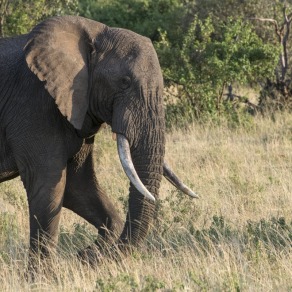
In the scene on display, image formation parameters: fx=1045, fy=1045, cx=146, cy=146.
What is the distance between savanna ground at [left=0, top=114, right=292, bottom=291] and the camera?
688cm

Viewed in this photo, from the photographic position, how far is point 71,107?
24.7ft

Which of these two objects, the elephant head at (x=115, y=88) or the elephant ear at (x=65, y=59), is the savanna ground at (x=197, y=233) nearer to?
the elephant head at (x=115, y=88)

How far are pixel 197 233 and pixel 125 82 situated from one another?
1.52m

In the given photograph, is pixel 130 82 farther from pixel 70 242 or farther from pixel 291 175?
pixel 291 175

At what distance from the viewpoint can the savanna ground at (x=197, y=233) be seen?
22.6ft

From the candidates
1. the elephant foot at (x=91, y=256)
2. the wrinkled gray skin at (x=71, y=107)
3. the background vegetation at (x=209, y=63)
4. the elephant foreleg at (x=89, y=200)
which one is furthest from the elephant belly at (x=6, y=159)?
the background vegetation at (x=209, y=63)

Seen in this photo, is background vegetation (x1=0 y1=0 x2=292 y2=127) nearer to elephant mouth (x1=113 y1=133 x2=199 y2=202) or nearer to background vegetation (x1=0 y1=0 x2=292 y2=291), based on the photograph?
background vegetation (x1=0 y1=0 x2=292 y2=291)

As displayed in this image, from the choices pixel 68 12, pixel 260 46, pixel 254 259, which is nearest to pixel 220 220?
pixel 254 259

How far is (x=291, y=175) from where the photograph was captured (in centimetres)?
1132

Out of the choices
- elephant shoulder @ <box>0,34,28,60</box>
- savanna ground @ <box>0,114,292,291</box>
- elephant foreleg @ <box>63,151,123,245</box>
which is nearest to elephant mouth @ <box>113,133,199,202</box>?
savanna ground @ <box>0,114,292,291</box>

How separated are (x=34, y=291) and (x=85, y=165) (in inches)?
60.4

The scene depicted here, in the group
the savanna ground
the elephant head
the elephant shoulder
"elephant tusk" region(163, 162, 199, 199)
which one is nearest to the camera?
the savanna ground

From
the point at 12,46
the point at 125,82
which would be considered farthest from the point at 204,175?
the point at 125,82

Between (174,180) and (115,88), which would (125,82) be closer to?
(115,88)
